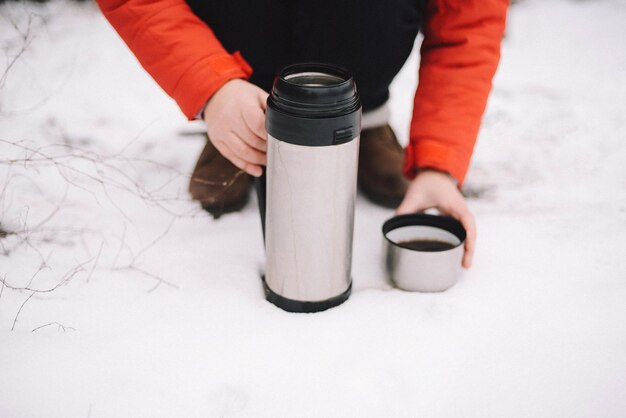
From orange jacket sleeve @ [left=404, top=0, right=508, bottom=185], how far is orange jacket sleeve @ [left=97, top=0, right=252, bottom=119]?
15.7 inches

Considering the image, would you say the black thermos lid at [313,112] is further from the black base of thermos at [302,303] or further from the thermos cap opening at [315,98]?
the black base of thermos at [302,303]

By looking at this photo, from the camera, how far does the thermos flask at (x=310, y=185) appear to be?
2.88 ft

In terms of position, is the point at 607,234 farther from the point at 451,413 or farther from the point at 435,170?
the point at 451,413

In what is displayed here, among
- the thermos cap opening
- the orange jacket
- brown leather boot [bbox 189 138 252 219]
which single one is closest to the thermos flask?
the thermos cap opening

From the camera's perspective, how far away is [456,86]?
1223 mm

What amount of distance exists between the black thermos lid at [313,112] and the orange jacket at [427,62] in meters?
0.21

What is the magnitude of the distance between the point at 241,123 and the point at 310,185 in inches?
7.3

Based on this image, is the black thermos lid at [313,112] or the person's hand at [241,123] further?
the person's hand at [241,123]

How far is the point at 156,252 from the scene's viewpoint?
123cm

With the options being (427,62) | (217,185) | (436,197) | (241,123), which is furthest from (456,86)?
(217,185)

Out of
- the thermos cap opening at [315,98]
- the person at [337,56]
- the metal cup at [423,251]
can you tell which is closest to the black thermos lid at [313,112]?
the thermos cap opening at [315,98]

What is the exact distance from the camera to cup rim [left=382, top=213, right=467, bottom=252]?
3.78 ft

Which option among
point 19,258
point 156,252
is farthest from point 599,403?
point 19,258

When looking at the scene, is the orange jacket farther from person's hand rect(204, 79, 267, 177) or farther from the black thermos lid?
the black thermos lid
